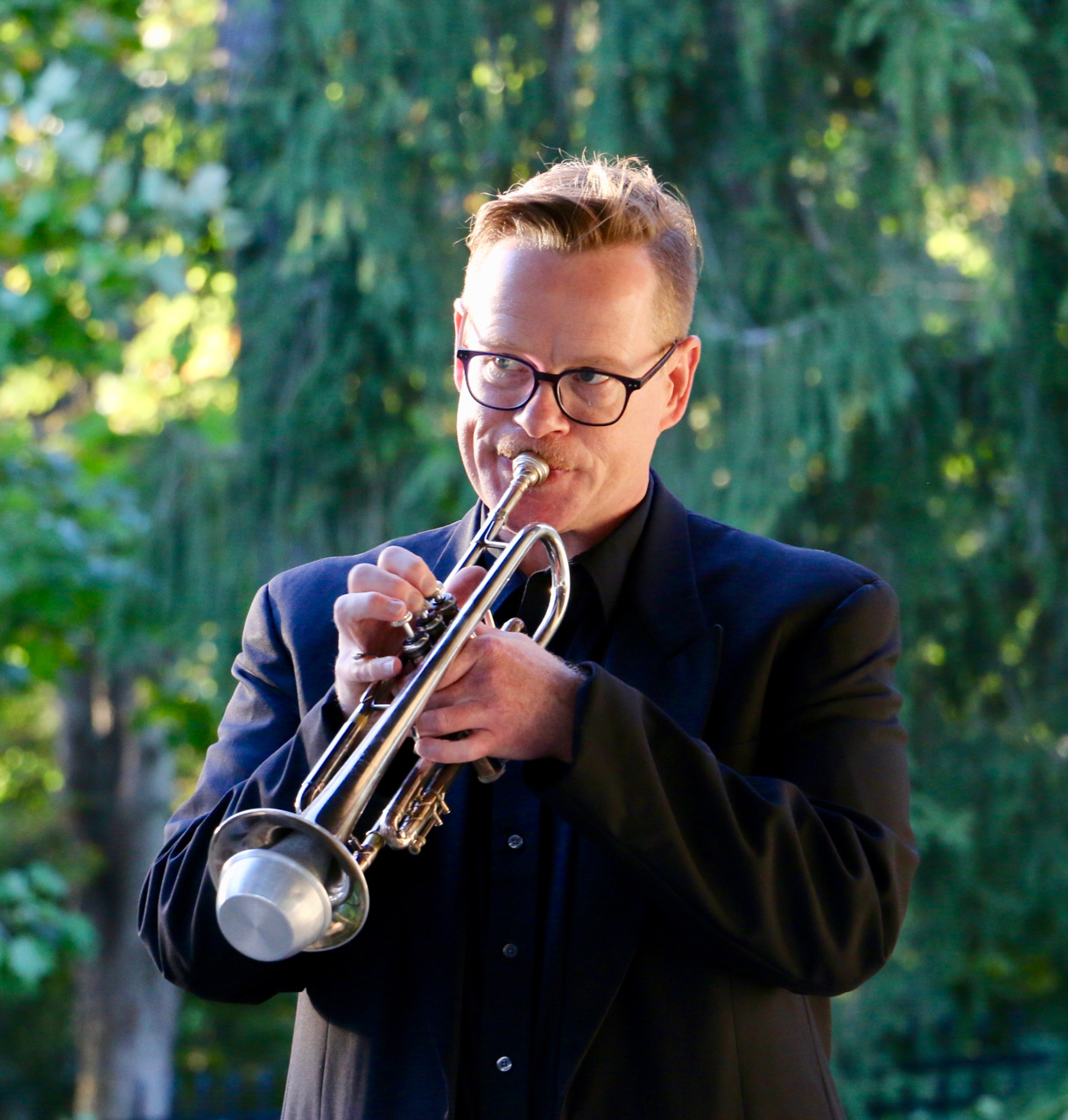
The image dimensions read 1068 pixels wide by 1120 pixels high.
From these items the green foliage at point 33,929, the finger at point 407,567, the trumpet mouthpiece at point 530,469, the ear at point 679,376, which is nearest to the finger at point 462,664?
the finger at point 407,567

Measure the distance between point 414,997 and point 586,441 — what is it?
0.74 m

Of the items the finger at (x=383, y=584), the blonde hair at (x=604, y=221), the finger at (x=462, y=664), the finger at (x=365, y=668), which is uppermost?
the blonde hair at (x=604, y=221)

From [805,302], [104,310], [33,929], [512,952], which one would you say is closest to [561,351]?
[512,952]

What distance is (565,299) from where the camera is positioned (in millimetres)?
1786

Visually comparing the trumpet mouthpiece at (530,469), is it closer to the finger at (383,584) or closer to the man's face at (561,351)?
the man's face at (561,351)

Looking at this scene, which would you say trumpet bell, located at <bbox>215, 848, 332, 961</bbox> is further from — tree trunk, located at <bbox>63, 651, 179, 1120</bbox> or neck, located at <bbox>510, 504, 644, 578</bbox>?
tree trunk, located at <bbox>63, 651, 179, 1120</bbox>

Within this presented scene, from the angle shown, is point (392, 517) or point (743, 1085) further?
point (392, 517)

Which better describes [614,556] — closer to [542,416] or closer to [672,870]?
[542,416]

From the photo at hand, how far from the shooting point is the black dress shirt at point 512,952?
5.26 ft

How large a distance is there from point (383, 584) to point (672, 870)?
45cm

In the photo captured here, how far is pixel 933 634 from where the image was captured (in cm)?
520

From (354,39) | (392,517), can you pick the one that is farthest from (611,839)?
(354,39)

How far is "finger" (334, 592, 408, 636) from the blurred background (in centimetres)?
311

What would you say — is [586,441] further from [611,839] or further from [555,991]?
[555,991]
